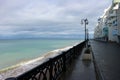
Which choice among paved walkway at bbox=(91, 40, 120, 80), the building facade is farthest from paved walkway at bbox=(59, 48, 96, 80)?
the building facade

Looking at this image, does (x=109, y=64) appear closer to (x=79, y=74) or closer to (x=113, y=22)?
(x=79, y=74)

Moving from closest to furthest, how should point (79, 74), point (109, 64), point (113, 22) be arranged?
1. point (79, 74)
2. point (109, 64)
3. point (113, 22)

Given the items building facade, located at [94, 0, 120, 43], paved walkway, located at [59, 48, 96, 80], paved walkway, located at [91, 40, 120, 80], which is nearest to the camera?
paved walkway, located at [59, 48, 96, 80]

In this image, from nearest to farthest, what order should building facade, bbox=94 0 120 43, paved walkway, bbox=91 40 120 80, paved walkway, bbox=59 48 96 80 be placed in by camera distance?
paved walkway, bbox=59 48 96 80 < paved walkway, bbox=91 40 120 80 < building facade, bbox=94 0 120 43

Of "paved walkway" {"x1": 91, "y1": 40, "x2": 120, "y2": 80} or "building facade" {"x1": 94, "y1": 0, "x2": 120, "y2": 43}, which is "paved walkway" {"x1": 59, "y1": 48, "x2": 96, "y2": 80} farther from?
"building facade" {"x1": 94, "y1": 0, "x2": 120, "y2": 43}

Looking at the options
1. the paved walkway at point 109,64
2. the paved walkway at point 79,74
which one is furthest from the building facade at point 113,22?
the paved walkway at point 79,74

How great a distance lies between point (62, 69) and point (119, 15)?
187 ft

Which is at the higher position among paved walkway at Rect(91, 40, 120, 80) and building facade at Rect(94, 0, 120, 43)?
building facade at Rect(94, 0, 120, 43)

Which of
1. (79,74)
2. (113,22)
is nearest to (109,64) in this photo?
(79,74)

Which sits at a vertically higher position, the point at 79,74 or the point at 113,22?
the point at 113,22

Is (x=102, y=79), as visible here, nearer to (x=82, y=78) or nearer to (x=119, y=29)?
(x=82, y=78)

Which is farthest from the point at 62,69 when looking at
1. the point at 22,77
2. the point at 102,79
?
the point at 22,77

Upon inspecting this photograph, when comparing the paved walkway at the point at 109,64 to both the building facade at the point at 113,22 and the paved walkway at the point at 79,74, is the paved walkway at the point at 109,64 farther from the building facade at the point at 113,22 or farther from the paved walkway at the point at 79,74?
the building facade at the point at 113,22

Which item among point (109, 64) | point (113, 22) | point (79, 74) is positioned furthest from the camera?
point (113, 22)
